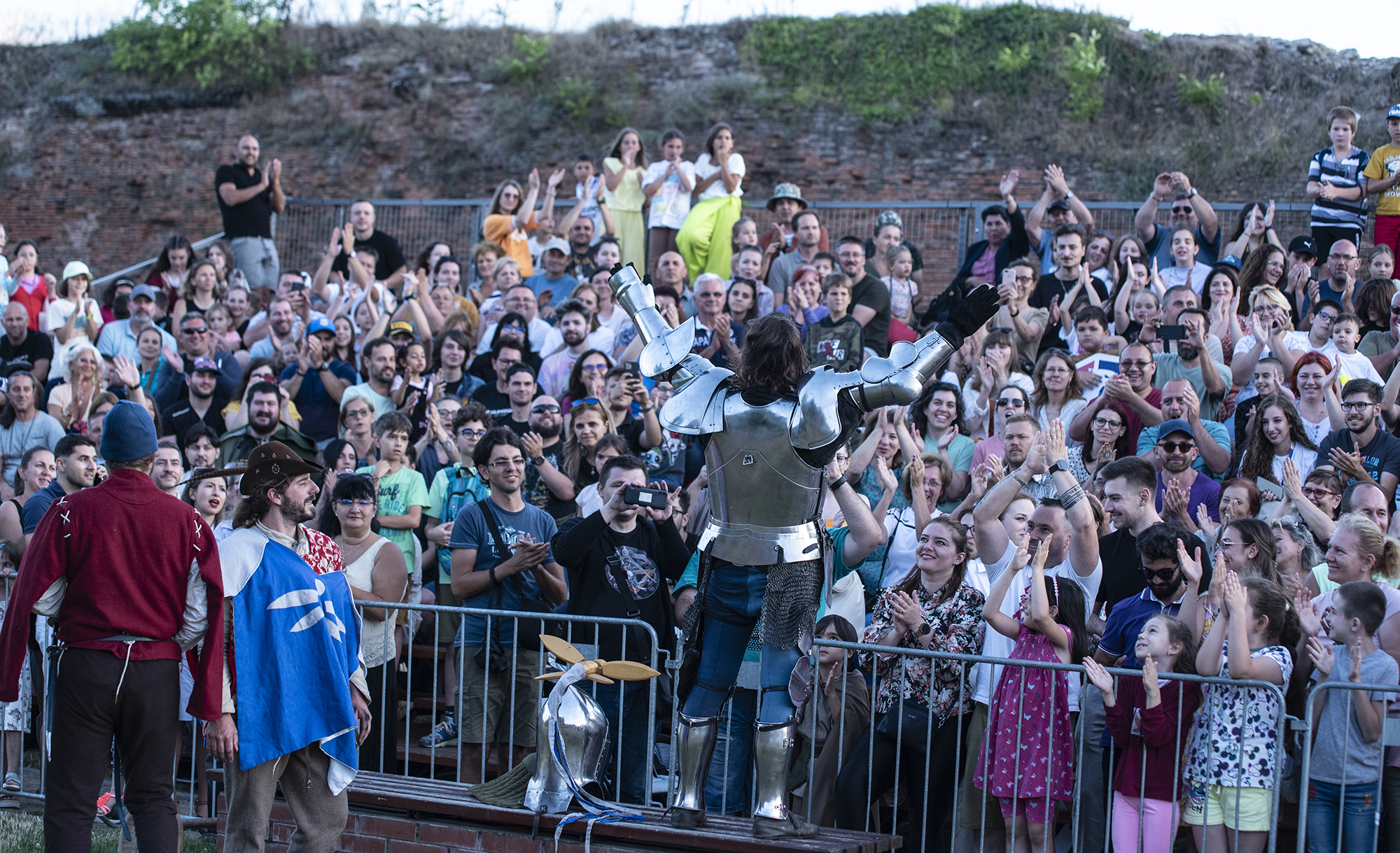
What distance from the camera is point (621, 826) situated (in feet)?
17.6

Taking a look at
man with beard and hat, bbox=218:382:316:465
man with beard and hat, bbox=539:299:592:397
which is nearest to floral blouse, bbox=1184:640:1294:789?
man with beard and hat, bbox=539:299:592:397

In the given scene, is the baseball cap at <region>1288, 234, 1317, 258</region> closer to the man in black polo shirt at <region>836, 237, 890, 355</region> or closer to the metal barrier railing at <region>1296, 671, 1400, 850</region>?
the man in black polo shirt at <region>836, 237, 890, 355</region>

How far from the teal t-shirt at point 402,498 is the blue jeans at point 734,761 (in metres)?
2.66

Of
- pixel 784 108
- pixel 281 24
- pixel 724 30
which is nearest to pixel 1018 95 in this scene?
pixel 784 108

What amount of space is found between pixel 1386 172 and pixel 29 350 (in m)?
11.3

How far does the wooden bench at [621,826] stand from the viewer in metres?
5.14

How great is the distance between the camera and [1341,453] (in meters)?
7.18

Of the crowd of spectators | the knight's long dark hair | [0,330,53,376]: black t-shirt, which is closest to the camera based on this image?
the knight's long dark hair

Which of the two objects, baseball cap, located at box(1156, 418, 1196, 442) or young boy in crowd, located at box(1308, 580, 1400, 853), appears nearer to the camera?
young boy in crowd, located at box(1308, 580, 1400, 853)

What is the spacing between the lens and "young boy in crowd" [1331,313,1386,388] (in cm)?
863

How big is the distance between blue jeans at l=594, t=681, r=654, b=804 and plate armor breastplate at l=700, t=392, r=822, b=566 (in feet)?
5.22

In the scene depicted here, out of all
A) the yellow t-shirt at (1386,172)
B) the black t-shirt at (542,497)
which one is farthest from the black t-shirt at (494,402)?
the yellow t-shirt at (1386,172)

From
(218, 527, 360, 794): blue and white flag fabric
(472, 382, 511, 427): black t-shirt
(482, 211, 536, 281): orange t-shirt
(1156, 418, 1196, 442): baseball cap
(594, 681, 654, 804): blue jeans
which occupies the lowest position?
(594, 681, 654, 804): blue jeans

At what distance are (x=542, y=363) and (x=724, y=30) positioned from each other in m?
11.3
